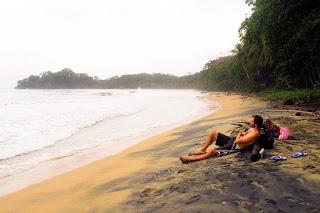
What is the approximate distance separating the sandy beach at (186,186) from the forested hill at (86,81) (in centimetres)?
15095

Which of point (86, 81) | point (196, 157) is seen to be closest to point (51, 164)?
point (196, 157)

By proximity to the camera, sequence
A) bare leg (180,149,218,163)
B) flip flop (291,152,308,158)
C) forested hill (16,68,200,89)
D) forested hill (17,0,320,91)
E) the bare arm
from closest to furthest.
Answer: flip flop (291,152,308,158)
the bare arm
bare leg (180,149,218,163)
forested hill (17,0,320,91)
forested hill (16,68,200,89)

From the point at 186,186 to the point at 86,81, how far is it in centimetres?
18341

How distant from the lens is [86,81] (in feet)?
606

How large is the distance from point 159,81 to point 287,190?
16198cm

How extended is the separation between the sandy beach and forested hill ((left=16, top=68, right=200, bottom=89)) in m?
151

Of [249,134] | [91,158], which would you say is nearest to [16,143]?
[91,158]

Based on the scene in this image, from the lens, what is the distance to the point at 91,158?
10164 millimetres

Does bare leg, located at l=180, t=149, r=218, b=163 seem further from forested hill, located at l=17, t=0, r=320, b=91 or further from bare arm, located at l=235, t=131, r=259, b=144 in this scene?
forested hill, located at l=17, t=0, r=320, b=91

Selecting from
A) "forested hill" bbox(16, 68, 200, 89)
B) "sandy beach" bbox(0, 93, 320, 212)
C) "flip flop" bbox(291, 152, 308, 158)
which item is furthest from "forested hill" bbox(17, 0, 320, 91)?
"forested hill" bbox(16, 68, 200, 89)

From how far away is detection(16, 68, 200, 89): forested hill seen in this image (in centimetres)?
16904

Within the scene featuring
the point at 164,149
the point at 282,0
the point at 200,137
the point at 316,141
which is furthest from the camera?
the point at 282,0

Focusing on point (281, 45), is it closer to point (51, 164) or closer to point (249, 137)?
point (249, 137)

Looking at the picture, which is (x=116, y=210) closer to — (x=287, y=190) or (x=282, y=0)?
(x=287, y=190)
